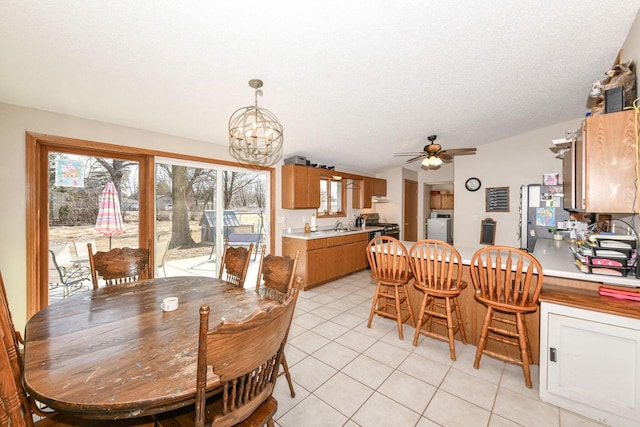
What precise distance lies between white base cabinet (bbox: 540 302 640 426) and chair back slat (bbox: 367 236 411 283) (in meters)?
1.14

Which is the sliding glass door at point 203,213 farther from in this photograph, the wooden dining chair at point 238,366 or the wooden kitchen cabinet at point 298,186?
the wooden dining chair at point 238,366

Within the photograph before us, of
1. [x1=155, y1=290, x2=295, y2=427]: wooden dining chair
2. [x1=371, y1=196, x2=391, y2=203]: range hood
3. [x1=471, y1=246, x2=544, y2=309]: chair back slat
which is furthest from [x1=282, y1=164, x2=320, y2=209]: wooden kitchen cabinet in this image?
[x1=155, y1=290, x2=295, y2=427]: wooden dining chair

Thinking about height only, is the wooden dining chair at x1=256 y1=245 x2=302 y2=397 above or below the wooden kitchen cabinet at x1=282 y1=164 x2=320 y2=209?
below

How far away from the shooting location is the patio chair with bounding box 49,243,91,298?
265cm

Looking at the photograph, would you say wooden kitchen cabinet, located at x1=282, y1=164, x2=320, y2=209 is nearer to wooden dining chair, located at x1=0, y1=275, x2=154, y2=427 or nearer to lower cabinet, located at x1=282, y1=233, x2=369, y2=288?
lower cabinet, located at x1=282, y1=233, x2=369, y2=288

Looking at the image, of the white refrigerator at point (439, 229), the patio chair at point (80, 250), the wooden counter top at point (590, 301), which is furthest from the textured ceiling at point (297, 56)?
the white refrigerator at point (439, 229)

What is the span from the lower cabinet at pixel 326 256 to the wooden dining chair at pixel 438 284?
2.01m

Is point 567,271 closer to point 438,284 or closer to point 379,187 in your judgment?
point 438,284

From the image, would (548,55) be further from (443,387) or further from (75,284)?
(75,284)

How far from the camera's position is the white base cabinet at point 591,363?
1499 millimetres

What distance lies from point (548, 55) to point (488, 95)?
715 millimetres

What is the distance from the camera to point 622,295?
1.68 meters

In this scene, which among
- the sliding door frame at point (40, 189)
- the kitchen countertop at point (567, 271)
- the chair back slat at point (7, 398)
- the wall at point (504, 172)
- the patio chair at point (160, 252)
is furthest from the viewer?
the wall at point (504, 172)

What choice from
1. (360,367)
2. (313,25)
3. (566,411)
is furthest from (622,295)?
(313,25)
